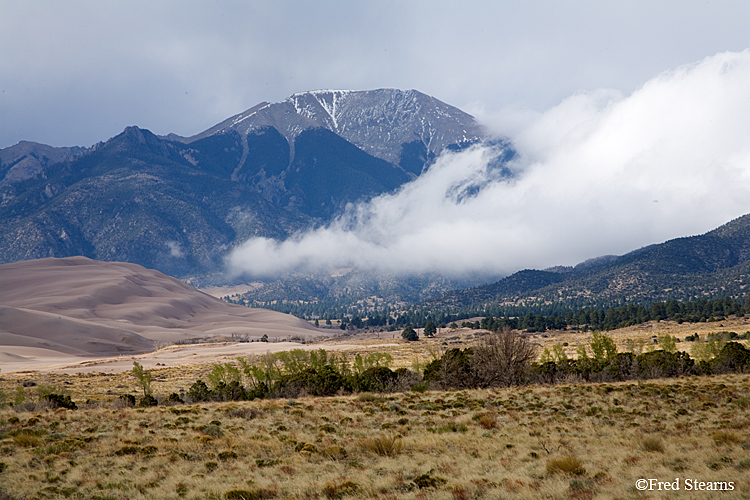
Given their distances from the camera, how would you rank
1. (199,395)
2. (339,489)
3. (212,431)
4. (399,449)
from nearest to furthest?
(339,489) → (399,449) → (212,431) → (199,395)

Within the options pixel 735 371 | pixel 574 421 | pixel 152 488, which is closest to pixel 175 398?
pixel 152 488

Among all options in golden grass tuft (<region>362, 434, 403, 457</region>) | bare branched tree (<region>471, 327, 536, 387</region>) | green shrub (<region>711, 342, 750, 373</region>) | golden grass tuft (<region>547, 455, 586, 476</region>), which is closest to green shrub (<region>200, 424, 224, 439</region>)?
golden grass tuft (<region>362, 434, 403, 457</region>)

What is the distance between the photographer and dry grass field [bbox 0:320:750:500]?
14242mm

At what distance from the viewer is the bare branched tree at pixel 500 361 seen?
4228 cm

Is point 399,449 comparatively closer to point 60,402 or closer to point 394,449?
point 394,449

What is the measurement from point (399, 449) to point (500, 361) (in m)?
25.4

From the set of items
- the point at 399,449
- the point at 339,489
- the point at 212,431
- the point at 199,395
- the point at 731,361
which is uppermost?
the point at 212,431

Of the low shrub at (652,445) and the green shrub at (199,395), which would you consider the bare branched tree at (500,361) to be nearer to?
the green shrub at (199,395)

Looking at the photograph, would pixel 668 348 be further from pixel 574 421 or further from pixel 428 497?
pixel 428 497

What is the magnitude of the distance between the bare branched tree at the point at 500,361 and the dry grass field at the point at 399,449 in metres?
10.7

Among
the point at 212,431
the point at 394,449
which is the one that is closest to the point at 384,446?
the point at 394,449

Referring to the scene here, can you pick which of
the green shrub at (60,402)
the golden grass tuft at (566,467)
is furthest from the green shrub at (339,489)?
the green shrub at (60,402)

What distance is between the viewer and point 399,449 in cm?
1895

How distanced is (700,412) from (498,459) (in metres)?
12.9
